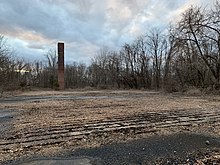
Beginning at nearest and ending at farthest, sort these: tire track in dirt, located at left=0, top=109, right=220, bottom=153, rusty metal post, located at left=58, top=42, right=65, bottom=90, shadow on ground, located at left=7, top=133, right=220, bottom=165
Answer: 1. shadow on ground, located at left=7, top=133, right=220, bottom=165
2. tire track in dirt, located at left=0, top=109, right=220, bottom=153
3. rusty metal post, located at left=58, top=42, right=65, bottom=90

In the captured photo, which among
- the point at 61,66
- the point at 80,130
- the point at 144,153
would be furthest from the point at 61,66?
the point at 144,153

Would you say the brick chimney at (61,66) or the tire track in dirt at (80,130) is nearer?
the tire track in dirt at (80,130)

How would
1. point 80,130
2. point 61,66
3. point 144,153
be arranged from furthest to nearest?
point 61,66, point 80,130, point 144,153

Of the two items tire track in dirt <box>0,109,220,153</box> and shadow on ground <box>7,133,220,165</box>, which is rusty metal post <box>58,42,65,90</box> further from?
shadow on ground <box>7,133,220,165</box>

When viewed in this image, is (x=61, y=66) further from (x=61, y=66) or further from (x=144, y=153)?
(x=144, y=153)

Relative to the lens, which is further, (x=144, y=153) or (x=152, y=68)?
(x=152, y=68)

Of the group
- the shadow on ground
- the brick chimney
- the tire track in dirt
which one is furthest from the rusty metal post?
the shadow on ground

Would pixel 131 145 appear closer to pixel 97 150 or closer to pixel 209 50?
pixel 97 150

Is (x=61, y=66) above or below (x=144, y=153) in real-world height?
above

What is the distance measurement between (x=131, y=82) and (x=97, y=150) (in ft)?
160

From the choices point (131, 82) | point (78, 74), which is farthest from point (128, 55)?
point (78, 74)

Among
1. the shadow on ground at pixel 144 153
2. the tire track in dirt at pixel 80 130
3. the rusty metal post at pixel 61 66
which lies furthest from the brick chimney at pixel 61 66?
the shadow on ground at pixel 144 153

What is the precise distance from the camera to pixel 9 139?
6.16m

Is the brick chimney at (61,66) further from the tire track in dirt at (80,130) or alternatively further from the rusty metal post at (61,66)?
the tire track in dirt at (80,130)
